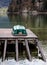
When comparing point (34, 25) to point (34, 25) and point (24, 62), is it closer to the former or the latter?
point (34, 25)

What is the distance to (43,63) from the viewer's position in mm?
19578

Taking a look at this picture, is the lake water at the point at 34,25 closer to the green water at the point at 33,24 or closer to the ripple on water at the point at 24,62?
the green water at the point at 33,24

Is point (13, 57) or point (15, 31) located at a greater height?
point (15, 31)

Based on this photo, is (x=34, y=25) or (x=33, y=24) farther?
(x=33, y=24)

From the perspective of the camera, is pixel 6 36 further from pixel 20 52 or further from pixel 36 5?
pixel 36 5

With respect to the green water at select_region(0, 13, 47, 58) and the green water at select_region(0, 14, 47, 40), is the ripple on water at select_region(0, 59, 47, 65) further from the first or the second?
the green water at select_region(0, 14, 47, 40)

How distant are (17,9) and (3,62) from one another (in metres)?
173

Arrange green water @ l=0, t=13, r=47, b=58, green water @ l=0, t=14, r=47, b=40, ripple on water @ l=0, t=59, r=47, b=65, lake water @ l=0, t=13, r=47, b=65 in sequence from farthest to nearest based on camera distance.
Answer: green water @ l=0, t=14, r=47, b=40 → lake water @ l=0, t=13, r=47, b=65 → green water @ l=0, t=13, r=47, b=58 → ripple on water @ l=0, t=59, r=47, b=65

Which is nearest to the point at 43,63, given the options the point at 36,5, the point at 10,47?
the point at 10,47

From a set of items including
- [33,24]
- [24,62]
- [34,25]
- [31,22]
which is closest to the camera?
[24,62]

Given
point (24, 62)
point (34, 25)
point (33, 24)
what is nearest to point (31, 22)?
point (33, 24)

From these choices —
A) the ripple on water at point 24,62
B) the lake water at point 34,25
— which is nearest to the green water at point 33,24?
the lake water at point 34,25

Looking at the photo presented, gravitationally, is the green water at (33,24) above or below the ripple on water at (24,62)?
below

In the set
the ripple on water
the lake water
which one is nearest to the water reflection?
the lake water
